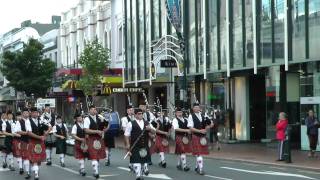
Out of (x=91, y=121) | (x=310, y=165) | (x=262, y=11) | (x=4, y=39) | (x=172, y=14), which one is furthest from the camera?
(x=4, y=39)

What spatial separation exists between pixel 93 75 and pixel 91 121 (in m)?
26.1

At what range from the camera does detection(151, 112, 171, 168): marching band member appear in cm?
2130

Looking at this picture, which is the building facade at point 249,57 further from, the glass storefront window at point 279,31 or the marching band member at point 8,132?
the marching band member at point 8,132

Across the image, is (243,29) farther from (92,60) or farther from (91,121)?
(92,60)

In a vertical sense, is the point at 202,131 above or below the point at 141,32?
A: below

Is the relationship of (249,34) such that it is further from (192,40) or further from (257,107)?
(192,40)

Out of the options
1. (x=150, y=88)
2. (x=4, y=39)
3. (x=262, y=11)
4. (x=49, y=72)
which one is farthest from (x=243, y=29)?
(x=4, y=39)

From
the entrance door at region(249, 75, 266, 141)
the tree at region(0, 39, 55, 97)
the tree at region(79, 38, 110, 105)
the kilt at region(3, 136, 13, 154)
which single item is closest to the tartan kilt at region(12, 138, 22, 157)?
the kilt at region(3, 136, 13, 154)

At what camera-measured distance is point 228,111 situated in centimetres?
3400

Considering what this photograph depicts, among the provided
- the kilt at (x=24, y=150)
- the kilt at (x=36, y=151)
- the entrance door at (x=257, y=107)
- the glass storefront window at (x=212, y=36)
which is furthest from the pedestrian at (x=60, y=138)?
the entrance door at (x=257, y=107)

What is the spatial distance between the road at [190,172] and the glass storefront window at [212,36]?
1029cm

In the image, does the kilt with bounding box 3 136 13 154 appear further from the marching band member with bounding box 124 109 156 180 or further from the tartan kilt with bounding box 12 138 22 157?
the marching band member with bounding box 124 109 156 180

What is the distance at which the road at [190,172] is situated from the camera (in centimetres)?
1818

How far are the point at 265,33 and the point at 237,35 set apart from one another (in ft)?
7.94
